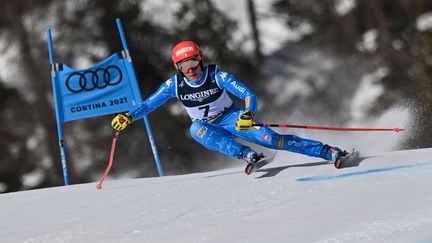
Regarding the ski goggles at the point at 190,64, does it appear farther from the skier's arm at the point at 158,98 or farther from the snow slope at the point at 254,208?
the snow slope at the point at 254,208

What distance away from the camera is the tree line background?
19547mm

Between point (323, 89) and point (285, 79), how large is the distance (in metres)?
1.50

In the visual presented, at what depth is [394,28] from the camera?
20.5 meters

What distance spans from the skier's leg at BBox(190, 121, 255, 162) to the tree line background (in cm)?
1265

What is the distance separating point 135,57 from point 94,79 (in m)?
12.0

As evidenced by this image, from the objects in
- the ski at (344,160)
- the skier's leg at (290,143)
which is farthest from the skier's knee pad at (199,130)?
the ski at (344,160)

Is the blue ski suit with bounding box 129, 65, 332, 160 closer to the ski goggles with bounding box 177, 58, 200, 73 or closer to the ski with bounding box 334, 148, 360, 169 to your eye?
the ski goggles with bounding box 177, 58, 200, 73

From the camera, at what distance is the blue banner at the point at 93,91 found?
8.14 m

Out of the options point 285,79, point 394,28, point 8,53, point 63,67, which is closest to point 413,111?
point 63,67

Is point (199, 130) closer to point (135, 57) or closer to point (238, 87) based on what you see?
point (238, 87)

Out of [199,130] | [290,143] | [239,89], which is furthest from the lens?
[199,130]

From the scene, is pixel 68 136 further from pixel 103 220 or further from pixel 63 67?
pixel 103 220

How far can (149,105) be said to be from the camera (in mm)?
6426

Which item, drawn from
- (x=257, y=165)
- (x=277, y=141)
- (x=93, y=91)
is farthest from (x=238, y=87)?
(x=93, y=91)
